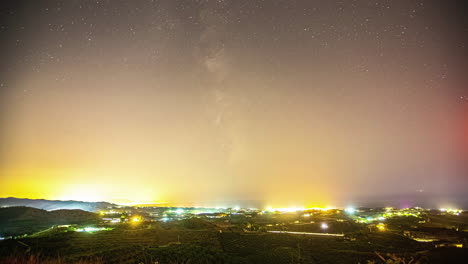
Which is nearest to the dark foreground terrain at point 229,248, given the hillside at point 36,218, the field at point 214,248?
the field at point 214,248

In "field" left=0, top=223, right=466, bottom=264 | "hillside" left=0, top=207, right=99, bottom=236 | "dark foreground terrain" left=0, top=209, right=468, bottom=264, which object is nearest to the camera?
"dark foreground terrain" left=0, top=209, right=468, bottom=264

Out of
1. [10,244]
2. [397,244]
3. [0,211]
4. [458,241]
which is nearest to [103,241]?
[10,244]

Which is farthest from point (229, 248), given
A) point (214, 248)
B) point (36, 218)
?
point (36, 218)

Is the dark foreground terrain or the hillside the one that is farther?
the hillside

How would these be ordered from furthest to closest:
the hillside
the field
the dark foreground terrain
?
the hillside
the field
the dark foreground terrain

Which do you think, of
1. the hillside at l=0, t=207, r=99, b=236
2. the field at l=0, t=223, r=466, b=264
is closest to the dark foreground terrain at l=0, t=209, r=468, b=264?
the field at l=0, t=223, r=466, b=264

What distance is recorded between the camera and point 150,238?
2397 cm

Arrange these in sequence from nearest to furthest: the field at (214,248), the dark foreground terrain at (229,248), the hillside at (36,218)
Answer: the dark foreground terrain at (229,248) → the field at (214,248) → the hillside at (36,218)

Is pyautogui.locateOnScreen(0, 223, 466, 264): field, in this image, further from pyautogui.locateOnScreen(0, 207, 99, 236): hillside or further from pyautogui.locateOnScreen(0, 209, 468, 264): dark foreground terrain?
pyautogui.locateOnScreen(0, 207, 99, 236): hillside

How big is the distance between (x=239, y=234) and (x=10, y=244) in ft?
57.7

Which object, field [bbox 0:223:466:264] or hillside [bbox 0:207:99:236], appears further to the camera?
hillside [bbox 0:207:99:236]

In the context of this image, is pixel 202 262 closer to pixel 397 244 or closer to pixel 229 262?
pixel 229 262

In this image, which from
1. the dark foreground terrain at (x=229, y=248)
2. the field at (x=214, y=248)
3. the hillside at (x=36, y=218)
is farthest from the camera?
the hillside at (x=36, y=218)

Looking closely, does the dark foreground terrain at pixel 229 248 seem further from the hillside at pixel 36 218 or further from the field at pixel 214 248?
the hillside at pixel 36 218
